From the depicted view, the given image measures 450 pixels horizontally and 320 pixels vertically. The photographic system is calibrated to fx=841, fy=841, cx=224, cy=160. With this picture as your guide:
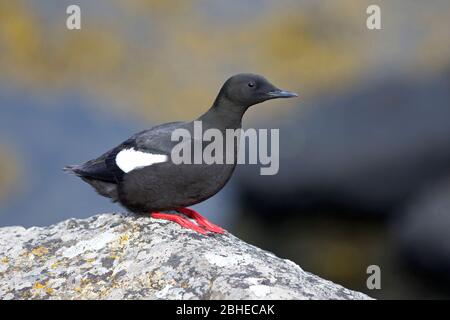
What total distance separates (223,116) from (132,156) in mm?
704

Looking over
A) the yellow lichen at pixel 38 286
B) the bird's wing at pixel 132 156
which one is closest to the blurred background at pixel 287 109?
the bird's wing at pixel 132 156

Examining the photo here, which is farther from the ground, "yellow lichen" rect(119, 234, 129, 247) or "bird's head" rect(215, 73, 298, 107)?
"bird's head" rect(215, 73, 298, 107)

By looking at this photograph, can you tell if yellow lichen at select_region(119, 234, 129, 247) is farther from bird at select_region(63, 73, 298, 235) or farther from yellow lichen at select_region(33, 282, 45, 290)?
yellow lichen at select_region(33, 282, 45, 290)

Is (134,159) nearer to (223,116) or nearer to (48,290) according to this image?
(223,116)

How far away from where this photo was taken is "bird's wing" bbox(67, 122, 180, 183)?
5.83m

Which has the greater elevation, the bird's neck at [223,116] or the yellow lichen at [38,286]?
the bird's neck at [223,116]

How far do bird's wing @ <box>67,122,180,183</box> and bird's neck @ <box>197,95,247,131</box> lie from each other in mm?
258

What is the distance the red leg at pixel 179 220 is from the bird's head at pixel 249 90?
0.93 m

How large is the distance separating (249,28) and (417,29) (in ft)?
8.06

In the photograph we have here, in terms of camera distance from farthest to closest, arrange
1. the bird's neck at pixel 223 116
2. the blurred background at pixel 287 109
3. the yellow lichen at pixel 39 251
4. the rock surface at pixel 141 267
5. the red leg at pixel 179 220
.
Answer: the blurred background at pixel 287 109, the bird's neck at pixel 223 116, the red leg at pixel 179 220, the yellow lichen at pixel 39 251, the rock surface at pixel 141 267

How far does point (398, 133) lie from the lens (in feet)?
32.8

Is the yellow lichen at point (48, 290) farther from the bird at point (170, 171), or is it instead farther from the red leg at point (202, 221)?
the red leg at point (202, 221)

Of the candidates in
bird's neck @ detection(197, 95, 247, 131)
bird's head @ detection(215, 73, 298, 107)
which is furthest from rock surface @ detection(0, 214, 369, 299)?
bird's head @ detection(215, 73, 298, 107)

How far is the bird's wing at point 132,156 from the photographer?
19.1ft
